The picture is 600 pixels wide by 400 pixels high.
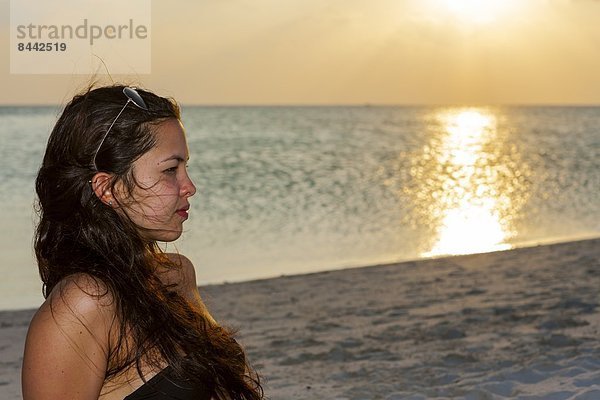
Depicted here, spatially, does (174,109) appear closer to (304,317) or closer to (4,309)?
(304,317)

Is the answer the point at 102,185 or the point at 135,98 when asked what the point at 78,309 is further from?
the point at 135,98

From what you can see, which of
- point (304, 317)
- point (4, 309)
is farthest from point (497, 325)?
point (4, 309)

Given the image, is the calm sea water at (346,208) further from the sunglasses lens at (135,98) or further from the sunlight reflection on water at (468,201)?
the sunglasses lens at (135,98)

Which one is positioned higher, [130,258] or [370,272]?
[130,258]

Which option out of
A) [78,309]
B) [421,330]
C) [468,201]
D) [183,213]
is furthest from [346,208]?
[78,309]

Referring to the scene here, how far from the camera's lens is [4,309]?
29.6ft

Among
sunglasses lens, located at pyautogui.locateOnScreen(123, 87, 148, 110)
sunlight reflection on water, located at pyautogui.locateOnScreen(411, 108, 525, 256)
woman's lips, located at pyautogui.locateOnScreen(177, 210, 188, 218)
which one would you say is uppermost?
sunglasses lens, located at pyautogui.locateOnScreen(123, 87, 148, 110)

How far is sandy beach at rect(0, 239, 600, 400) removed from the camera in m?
5.75

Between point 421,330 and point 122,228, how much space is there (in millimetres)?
5245

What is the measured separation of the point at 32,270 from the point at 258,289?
3.18m

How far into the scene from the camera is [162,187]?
7.69 feet

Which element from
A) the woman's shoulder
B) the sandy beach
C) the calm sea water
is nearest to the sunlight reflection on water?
the calm sea water

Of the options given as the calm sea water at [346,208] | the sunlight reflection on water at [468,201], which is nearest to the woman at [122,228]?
the calm sea water at [346,208]

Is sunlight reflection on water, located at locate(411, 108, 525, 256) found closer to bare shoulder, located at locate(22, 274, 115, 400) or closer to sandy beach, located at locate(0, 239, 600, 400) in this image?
sandy beach, located at locate(0, 239, 600, 400)
